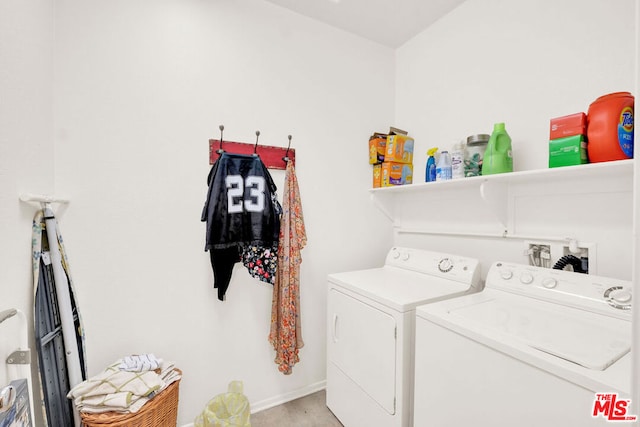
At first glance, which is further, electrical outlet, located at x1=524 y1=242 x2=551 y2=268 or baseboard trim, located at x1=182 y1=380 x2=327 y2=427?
baseboard trim, located at x1=182 y1=380 x2=327 y2=427

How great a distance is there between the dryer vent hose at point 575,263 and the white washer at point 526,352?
0.47 feet

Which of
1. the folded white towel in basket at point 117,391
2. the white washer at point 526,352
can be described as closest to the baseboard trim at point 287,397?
the folded white towel in basket at point 117,391

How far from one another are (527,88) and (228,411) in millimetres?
2594

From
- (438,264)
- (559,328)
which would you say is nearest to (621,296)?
(559,328)

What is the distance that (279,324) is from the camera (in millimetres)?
1868

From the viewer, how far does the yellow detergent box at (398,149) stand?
2150mm

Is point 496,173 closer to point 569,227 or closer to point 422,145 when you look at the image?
point 569,227

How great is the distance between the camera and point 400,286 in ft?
5.34

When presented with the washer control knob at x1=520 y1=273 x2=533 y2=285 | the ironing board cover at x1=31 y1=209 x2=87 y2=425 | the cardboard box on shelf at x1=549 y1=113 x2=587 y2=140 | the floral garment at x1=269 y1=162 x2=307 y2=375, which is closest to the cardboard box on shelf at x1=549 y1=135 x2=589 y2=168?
the cardboard box on shelf at x1=549 y1=113 x2=587 y2=140

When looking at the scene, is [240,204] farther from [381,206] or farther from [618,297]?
[618,297]

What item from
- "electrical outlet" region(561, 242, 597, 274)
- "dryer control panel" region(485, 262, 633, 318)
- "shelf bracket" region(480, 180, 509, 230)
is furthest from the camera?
"shelf bracket" region(480, 180, 509, 230)

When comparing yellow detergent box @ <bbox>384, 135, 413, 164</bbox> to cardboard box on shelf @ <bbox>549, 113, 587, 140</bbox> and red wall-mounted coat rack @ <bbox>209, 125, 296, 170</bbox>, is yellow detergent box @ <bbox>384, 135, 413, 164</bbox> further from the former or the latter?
cardboard box on shelf @ <bbox>549, 113, 587, 140</bbox>

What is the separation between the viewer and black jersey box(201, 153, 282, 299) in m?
1.63

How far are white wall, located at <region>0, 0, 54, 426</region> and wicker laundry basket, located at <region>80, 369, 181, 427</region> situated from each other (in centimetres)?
41
